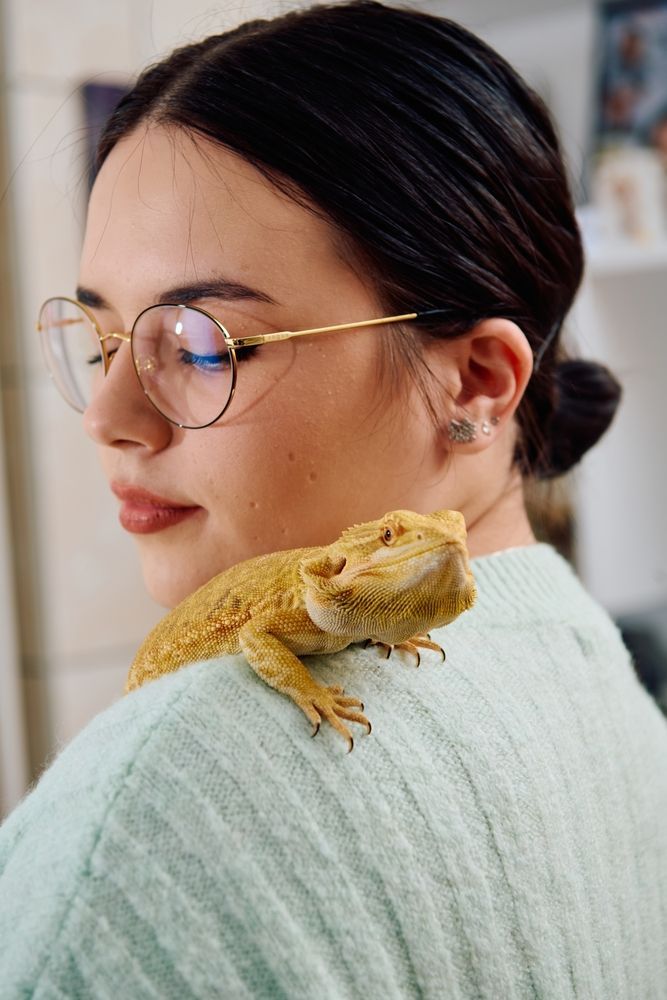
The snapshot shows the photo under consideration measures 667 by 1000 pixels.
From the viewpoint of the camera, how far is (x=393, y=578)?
56 centimetres

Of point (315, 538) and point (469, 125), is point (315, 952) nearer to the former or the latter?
point (315, 538)

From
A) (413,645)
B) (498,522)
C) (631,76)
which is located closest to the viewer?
(413,645)

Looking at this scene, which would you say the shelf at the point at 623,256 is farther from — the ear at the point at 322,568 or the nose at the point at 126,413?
the ear at the point at 322,568

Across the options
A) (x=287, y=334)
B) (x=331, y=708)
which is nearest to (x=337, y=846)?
(x=331, y=708)

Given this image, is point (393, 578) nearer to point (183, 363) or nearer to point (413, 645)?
point (413, 645)

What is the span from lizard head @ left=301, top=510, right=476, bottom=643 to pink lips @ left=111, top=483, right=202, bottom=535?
8.9 inches

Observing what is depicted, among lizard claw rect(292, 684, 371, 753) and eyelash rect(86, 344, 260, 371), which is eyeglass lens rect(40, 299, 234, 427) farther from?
lizard claw rect(292, 684, 371, 753)

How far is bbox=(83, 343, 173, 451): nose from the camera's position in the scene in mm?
780

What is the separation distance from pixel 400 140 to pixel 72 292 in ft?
4.52

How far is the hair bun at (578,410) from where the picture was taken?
1.06 meters

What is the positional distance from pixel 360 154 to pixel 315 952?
1.85ft

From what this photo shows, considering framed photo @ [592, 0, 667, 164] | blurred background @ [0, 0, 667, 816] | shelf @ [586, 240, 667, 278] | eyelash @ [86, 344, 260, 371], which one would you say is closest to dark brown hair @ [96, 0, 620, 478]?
eyelash @ [86, 344, 260, 371]

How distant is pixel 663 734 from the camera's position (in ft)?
3.02

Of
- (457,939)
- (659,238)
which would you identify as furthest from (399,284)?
(659,238)
